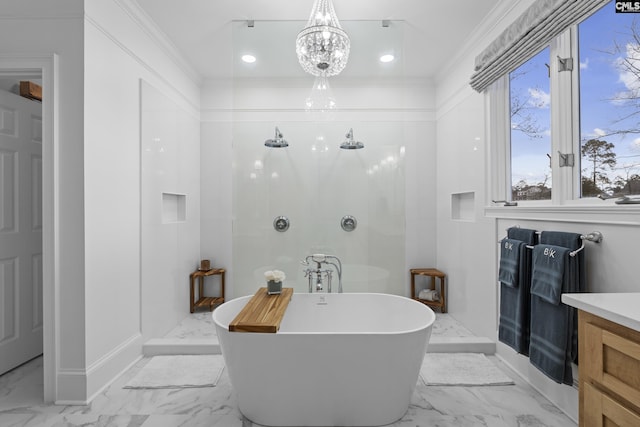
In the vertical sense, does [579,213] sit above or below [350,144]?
below

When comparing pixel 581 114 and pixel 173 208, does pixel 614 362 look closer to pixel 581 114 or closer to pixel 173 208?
pixel 581 114

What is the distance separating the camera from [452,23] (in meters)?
2.63

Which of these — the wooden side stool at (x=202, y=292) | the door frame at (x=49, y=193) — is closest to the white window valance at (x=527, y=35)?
the door frame at (x=49, y=193)

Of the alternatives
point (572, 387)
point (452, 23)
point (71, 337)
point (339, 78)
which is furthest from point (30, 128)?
point (572, 387)

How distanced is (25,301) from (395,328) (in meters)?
2.72

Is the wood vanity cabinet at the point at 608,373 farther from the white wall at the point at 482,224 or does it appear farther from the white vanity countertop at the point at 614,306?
the white wall at the point at 482,224

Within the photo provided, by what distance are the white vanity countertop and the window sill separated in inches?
18.4

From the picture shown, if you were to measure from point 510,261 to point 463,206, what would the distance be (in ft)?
3.75

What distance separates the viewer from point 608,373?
989 millimetres

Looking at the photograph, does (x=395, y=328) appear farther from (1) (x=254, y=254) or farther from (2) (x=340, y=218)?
(1) (x=254, y=254)

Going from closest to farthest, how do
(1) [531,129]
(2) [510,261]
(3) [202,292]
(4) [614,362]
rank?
1. (4) [614,362]
2. (2) [510,261]
3. (1) [531,129]
4. (3) [202,292]

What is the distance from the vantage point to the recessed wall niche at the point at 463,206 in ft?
9.93

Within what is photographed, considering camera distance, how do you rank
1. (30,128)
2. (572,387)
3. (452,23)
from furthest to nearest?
(452,23)
(30,128)
(572,387)

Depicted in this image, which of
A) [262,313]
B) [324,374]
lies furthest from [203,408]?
[324,374]
